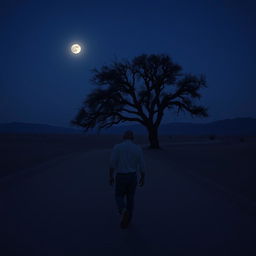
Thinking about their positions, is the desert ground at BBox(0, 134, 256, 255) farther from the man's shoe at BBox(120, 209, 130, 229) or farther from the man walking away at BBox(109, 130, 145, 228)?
the man walking away at BBox(109, 130, 145, 228)

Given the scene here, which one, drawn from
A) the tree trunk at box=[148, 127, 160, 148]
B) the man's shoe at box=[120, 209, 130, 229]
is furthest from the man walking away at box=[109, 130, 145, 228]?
the tree trunk at box=[148, 127, 160, 148]

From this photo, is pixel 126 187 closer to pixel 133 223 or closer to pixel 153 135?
pixel 133 223

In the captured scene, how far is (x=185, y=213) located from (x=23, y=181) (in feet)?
21.9

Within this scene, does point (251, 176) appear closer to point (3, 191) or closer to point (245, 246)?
point (245, 246)

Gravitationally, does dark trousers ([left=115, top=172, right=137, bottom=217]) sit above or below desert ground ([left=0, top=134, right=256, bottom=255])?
above

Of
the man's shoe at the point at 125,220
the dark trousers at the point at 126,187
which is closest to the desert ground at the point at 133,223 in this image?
the man's shoe at the point at 125,220

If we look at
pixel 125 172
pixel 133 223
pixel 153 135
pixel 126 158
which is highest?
pixel 153 135

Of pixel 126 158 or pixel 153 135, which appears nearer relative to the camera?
pixel 126 158

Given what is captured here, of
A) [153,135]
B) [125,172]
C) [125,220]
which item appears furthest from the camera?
[153,135]

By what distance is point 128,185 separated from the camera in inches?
181

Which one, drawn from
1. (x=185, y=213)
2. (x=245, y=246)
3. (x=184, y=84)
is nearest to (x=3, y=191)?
(x=185, y=213)

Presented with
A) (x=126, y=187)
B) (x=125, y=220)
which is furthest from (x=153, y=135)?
(x=125, y=220)

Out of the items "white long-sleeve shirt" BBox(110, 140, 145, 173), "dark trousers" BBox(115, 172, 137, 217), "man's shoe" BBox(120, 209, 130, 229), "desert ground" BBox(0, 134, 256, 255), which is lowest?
"desert ground" BBox(0, 134, 256, 255)

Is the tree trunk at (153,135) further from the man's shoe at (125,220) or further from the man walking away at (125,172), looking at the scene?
the man's shoe at (125,220)
